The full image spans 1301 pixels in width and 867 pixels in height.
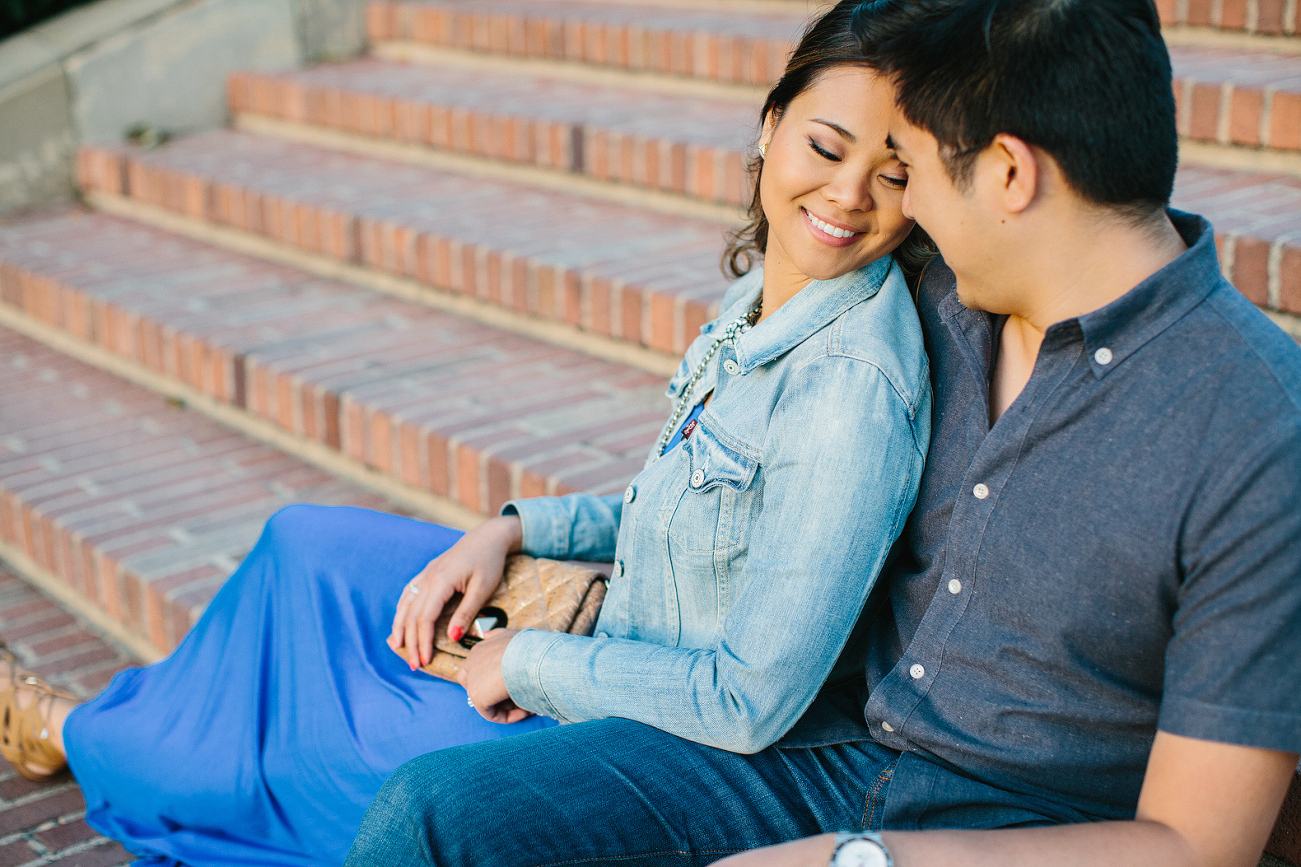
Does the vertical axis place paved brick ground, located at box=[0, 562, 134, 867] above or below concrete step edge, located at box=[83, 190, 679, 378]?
below

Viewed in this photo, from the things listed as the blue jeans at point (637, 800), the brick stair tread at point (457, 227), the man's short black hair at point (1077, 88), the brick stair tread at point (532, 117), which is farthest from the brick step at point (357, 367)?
the man's short black hair at point (1077, 88)

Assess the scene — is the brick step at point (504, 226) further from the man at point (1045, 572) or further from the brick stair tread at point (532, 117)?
the man at point (1045, 572)

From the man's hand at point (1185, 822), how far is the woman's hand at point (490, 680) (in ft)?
2.36

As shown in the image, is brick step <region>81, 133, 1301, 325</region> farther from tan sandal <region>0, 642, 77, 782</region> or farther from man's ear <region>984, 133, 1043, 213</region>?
tan sandal <region>0, 642, 77, 782</region>

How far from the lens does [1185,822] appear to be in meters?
1.17

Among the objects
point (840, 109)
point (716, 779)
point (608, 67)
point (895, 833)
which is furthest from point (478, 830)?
point (608, 67)

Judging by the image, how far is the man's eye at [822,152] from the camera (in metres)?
1.63

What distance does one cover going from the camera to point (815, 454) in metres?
1.46

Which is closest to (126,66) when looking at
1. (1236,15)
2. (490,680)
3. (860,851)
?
(1236,15)

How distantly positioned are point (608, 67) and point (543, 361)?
1.90 meters

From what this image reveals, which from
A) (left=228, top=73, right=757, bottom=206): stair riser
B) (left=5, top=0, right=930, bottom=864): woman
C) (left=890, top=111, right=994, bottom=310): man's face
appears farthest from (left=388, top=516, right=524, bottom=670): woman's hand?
(left=228, top=73, right=757, bottom=206): stair riser

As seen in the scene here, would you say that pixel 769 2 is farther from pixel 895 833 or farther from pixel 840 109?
pixel 895 833

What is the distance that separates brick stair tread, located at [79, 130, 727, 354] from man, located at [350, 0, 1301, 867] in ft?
5.38

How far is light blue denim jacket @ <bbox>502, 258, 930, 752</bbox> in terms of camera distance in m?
1.44
